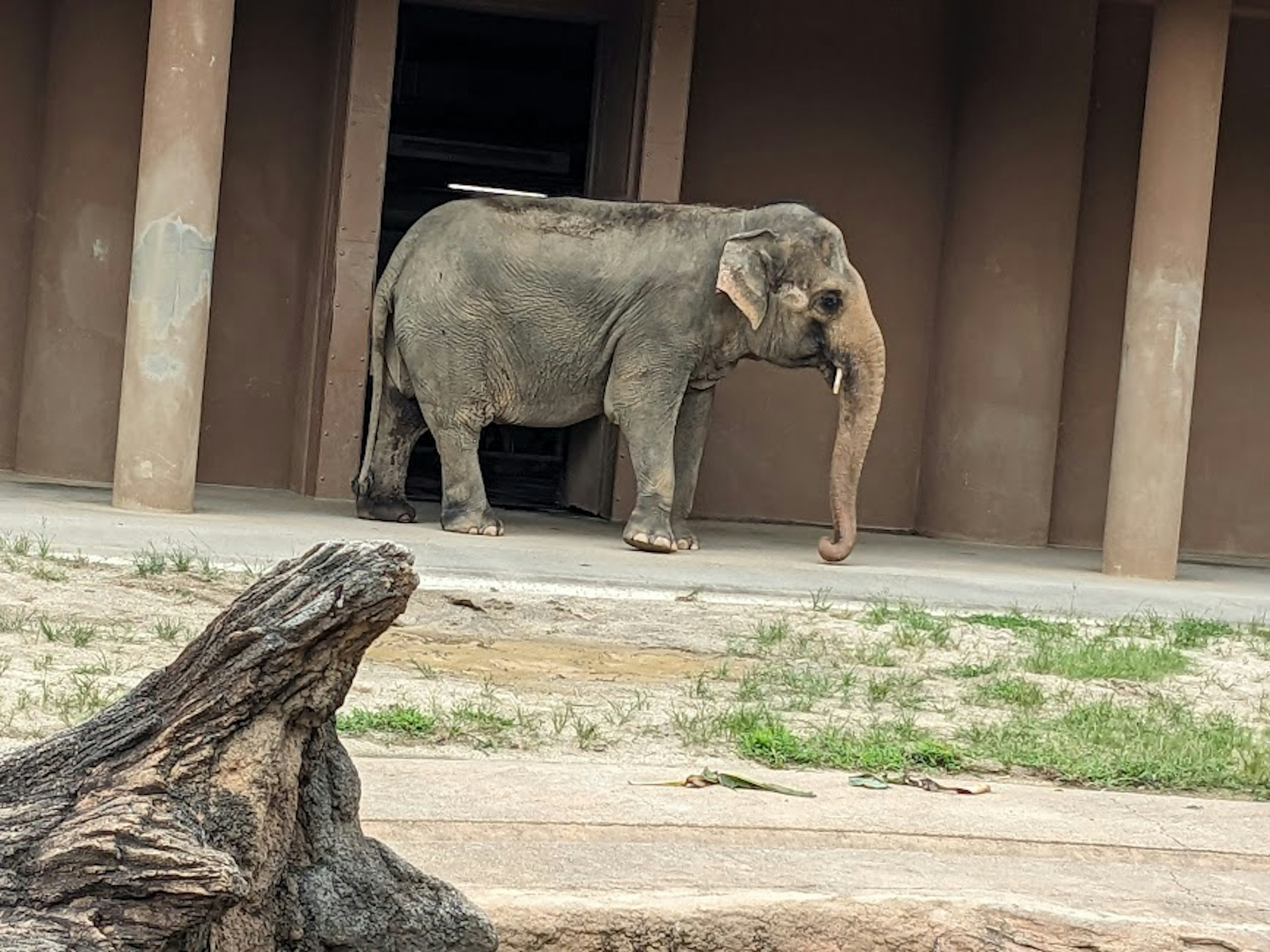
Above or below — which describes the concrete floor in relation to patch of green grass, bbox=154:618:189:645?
above

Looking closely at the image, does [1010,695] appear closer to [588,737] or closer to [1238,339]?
[588,737]

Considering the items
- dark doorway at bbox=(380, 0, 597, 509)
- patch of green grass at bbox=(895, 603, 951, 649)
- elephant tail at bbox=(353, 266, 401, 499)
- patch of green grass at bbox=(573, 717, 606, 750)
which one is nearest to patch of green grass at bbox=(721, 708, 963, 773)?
patch of green grass at bbox=(573, 717, 606, 750)

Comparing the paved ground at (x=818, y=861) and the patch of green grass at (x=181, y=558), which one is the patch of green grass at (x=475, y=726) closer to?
the paved ground at (x=818, y=861)

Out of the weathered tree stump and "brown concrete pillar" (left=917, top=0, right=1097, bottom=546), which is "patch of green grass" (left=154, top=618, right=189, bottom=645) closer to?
the weathered tree stump

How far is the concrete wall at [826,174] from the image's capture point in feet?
46.2

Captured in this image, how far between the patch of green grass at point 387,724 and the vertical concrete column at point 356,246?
664 cm

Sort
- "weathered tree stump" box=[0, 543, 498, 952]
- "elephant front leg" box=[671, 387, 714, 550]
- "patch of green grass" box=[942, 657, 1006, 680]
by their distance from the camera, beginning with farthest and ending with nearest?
"elephant front leg" box=[671, 387, 714, 550] → "patch of green grass" box=[942, 657, 1006, 680] → "weathered tree stump" box=[0, 543, 498, 952]

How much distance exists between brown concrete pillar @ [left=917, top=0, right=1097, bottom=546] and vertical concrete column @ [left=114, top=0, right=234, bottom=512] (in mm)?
5391

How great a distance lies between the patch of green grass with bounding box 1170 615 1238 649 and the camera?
9000 millimetres

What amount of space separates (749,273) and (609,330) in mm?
952

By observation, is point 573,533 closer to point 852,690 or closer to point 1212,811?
point 852,690

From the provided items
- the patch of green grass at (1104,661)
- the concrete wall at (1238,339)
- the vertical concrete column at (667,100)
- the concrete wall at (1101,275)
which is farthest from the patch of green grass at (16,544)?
the concrete wall at (1238,339)

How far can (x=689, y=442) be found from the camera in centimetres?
1212

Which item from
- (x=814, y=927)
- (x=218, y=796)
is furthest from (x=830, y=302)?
(x=218, y=796)
